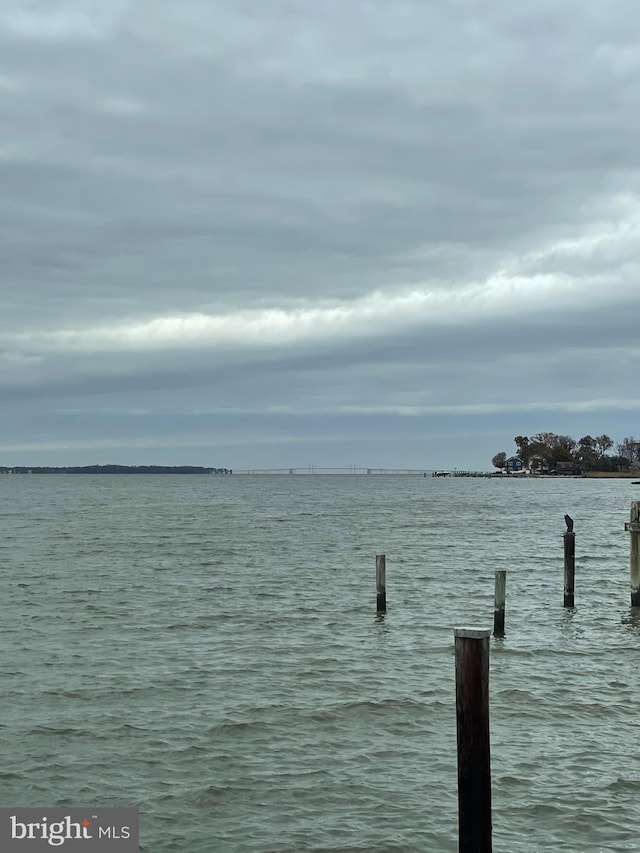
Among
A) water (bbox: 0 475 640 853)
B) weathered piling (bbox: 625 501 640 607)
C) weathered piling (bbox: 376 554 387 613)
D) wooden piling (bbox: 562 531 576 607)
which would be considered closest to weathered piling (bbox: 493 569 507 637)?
water (bbox: 0 475 640 853)

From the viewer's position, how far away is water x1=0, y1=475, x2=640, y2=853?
12750mm

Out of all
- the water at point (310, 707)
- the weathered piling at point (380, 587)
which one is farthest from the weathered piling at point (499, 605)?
the weathered piling at point (380, 587)

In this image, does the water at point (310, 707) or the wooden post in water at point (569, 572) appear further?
the wooden post in water at point (569, 572)

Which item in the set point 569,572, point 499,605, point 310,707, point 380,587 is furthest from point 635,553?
point 310,707

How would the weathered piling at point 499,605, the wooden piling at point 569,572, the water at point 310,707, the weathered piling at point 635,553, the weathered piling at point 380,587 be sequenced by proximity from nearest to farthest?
the water at point 310,707 → the weathered piling at point 499,605 → the weathered piling at point 635,553 → the weathered piling at point 380,587 → the wooden piling at point 569,572

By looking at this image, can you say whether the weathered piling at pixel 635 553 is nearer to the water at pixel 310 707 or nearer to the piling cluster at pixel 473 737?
the water at pixel 310 707

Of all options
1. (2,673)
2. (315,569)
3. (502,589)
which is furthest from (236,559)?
(2,673)

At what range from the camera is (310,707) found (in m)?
18.1

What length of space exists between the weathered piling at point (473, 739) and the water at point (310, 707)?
1.28 meters

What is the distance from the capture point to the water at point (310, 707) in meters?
12.8

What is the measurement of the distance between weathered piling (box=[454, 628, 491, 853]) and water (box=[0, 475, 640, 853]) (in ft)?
4.20

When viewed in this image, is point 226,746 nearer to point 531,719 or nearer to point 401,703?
point 401,703

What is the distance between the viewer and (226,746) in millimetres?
15711

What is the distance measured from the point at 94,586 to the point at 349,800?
83.8ft
